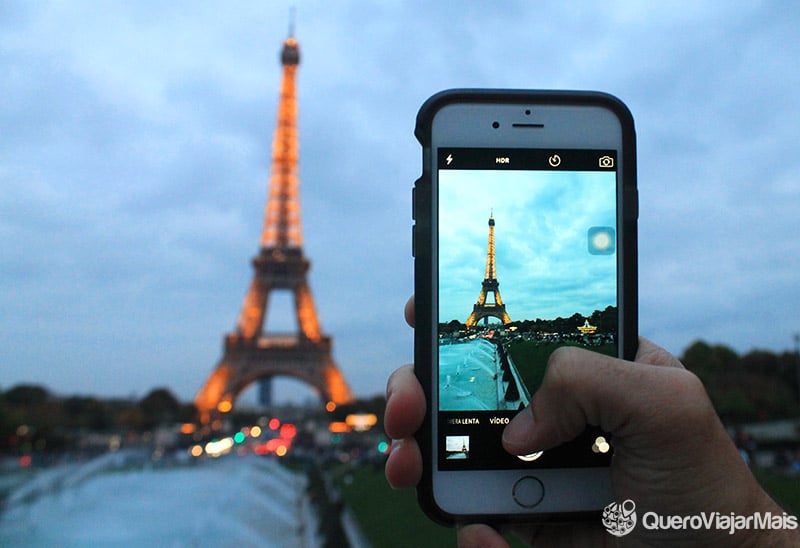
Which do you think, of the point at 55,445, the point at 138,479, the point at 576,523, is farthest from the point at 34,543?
the point at 55,445

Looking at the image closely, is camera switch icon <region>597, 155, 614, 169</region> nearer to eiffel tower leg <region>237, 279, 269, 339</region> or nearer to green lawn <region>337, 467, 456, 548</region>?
green lawn <region>337, 467, 456, 548</region>

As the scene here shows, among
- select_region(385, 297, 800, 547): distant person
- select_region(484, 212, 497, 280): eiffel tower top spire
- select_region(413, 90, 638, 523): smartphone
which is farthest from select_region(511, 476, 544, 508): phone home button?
select_region(484, 212, 497, 280): eiffel tower top spire

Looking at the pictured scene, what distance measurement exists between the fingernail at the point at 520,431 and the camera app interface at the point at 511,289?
8 centimetres

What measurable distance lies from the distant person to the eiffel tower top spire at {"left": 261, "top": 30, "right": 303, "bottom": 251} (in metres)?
40.0

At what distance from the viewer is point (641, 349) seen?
2.40m

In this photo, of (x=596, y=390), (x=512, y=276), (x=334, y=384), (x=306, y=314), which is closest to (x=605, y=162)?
(x=512, y=276)

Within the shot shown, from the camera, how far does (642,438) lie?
2.09 m

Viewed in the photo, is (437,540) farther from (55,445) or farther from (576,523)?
(55,445)

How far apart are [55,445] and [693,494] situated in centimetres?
4839

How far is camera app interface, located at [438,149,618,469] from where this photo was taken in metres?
2.33

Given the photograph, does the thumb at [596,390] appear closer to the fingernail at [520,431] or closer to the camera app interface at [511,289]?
the fingernail at [520,431]

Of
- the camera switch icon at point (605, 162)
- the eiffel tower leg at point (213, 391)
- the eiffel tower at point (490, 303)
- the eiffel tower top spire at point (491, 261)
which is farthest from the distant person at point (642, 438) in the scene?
the eiffel tower leg at point (213, 391)

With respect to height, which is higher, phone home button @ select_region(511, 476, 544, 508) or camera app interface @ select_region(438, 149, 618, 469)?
camera app interface @ select_region(438, 149, 618, 469)

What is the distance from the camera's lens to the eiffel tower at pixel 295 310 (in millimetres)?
41438
